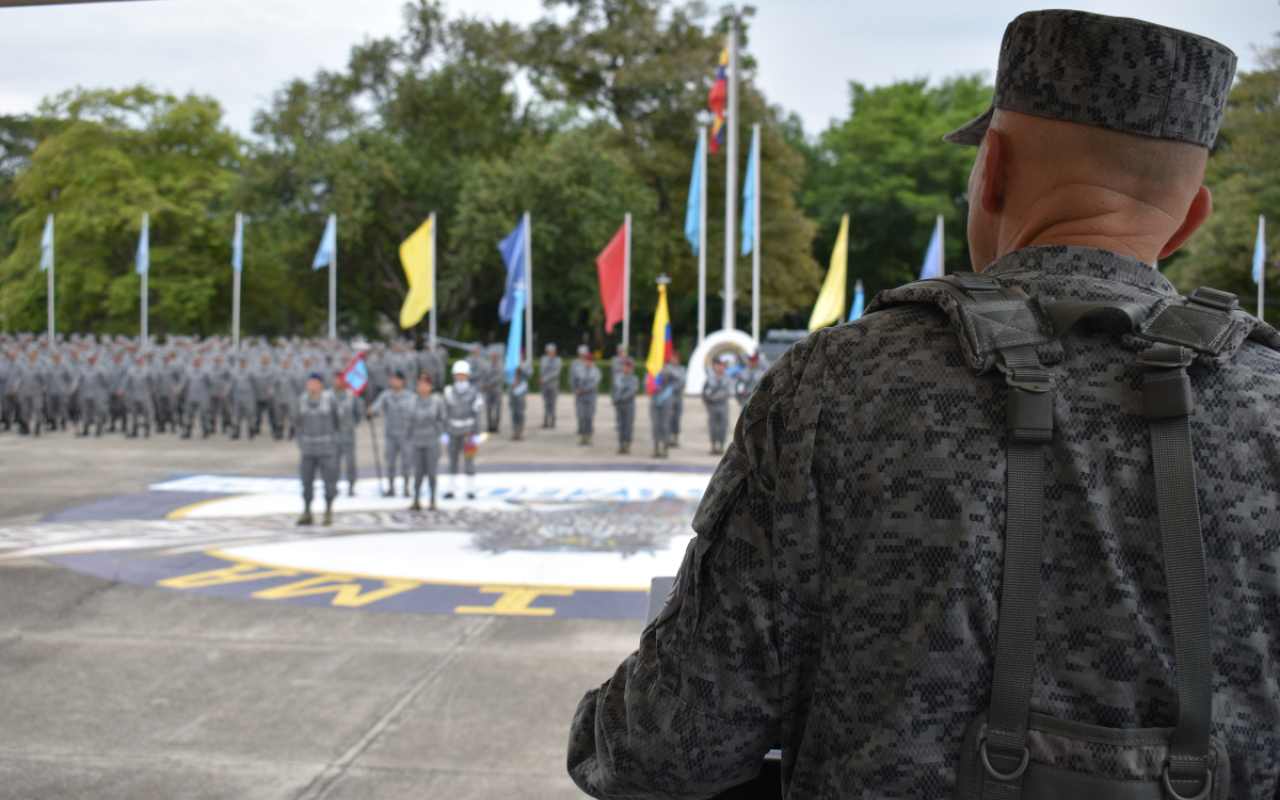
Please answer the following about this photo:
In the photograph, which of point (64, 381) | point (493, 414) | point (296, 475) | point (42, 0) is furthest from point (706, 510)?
point (64, 381)

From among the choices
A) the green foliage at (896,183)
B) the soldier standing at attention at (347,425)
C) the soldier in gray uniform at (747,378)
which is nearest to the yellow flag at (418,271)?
the soldier in gray uniform at (747,378)

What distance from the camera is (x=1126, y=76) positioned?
1.30 meters

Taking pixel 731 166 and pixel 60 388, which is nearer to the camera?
pixel 60 388

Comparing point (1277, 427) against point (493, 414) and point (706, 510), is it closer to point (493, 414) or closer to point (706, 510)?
point (706, 510)

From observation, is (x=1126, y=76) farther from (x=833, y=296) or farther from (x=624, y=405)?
(x=833, y=296)

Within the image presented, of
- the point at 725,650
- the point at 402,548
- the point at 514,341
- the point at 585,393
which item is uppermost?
the point at 514,341

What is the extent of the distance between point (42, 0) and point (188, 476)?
1320 cm

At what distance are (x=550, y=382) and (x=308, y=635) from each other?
51.6ft

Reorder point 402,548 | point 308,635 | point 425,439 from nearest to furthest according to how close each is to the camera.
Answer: point 308,635 < point 402,548 < point 425,439

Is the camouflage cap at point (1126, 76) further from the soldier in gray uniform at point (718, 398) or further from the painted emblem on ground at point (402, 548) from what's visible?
the soldier in gray uniform at point (718, 398)

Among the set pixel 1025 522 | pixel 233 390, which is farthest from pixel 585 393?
pixel 1025 522

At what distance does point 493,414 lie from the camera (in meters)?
21.6

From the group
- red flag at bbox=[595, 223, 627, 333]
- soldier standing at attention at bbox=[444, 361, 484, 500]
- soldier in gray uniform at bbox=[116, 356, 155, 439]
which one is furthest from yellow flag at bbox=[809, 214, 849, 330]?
soldier in gray uniform at bbox=[116, 356, 155, 439]

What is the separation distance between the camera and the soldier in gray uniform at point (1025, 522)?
120 centimetres
